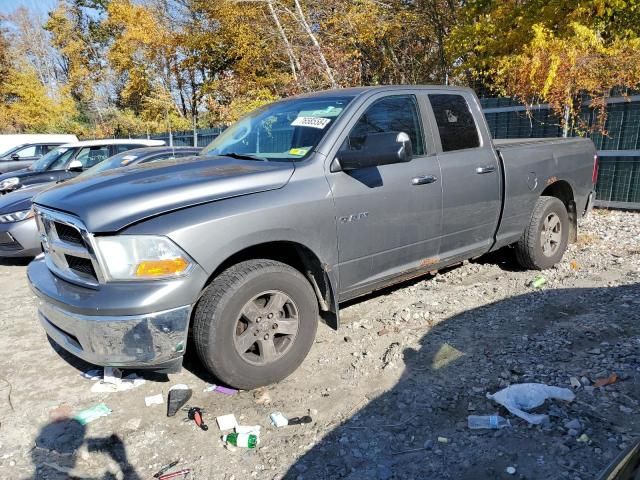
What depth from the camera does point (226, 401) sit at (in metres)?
3.09

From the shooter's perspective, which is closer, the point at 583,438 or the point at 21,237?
the point at 583,438

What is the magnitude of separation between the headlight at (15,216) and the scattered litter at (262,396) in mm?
4736

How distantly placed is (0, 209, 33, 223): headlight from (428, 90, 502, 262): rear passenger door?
525 cm

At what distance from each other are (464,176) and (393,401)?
2.08 metres

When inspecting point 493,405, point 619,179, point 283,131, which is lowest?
point 493,405

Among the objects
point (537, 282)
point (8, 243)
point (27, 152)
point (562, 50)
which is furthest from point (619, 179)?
point (27, 152)

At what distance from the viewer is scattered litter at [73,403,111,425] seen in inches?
115

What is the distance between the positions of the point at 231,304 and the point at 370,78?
15475mm

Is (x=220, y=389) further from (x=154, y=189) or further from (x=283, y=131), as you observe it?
(x=283, y=131)

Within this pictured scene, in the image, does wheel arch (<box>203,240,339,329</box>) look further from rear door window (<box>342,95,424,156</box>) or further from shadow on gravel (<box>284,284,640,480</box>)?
rear door window (<box>342,95,424,156</box>)

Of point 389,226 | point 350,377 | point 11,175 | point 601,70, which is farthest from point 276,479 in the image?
point 11,175

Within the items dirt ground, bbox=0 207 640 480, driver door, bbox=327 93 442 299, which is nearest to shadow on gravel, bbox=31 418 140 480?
dirt ground, bbox=0 207 640 480

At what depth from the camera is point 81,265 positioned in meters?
2.91

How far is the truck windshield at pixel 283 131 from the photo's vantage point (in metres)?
3.49
